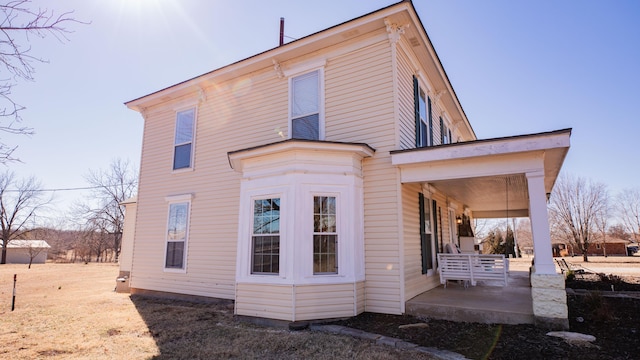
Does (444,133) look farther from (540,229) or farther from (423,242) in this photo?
(540,229)

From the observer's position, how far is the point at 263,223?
6770 millimetres

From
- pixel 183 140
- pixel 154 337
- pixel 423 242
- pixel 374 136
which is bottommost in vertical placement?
pixel 154 337

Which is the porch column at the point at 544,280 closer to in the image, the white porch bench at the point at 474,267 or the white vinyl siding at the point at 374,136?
the white porch bench at the point at 474,267

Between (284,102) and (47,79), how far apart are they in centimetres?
494

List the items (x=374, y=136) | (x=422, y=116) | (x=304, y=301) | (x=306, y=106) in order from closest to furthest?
(x=304, y=301)
(x=374, y=136)
(x=306, y=106)
(x=422, y=116)

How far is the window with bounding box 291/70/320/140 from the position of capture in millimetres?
7934

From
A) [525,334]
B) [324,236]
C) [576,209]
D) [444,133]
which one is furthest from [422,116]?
[576,209]

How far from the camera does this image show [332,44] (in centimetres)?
775

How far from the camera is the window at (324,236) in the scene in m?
6.35

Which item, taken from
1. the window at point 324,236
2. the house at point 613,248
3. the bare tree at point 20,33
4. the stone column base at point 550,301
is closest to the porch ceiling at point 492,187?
the stone column base at point 550,301

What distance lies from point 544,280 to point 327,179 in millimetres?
3896

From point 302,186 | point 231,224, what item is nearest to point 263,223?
point 302,186

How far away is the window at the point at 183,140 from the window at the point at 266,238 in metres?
4.08

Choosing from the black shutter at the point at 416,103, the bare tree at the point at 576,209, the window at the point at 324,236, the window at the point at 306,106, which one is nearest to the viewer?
Answer: the window at the point at 324,236
